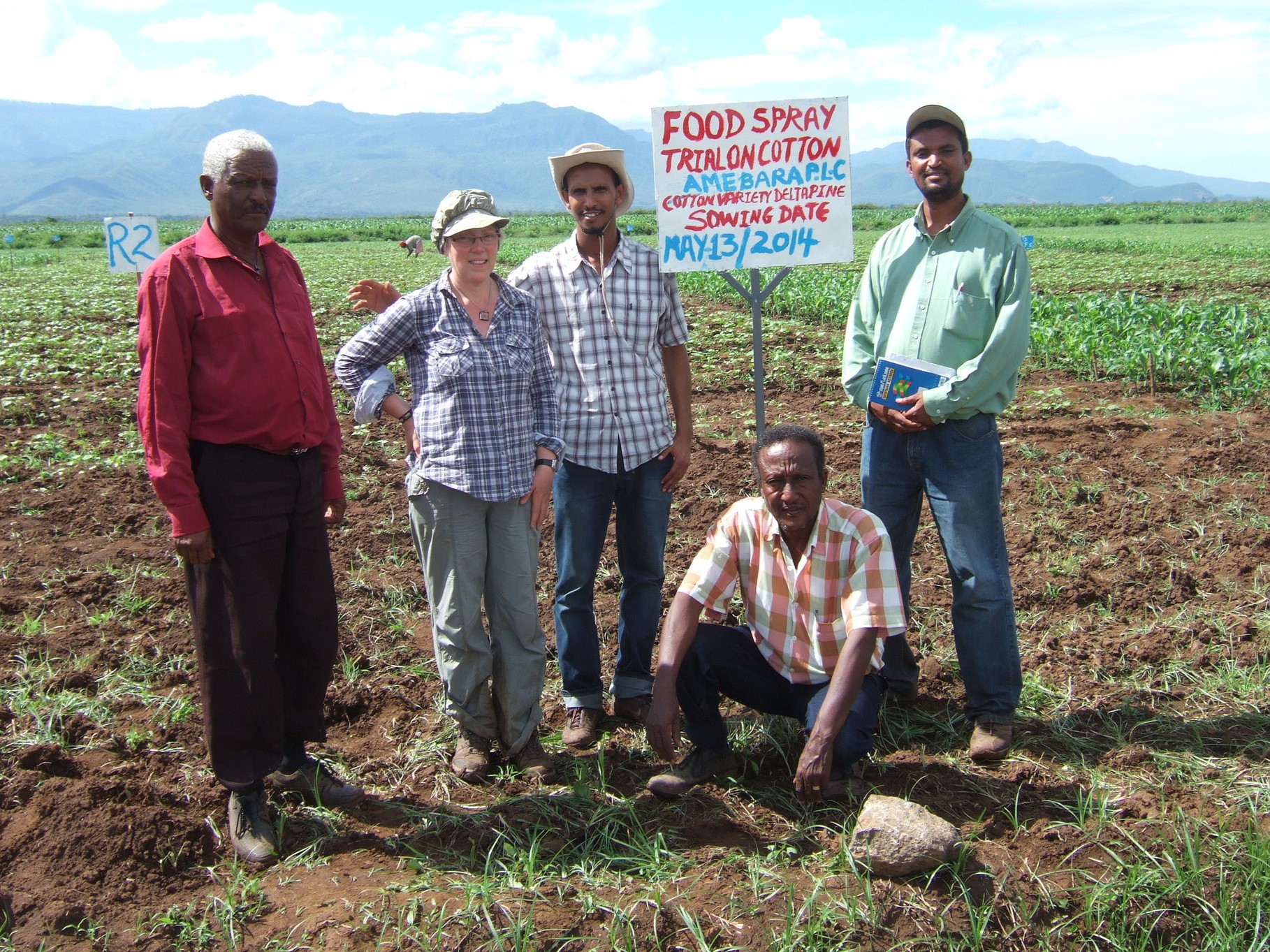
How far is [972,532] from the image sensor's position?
11.0 feet

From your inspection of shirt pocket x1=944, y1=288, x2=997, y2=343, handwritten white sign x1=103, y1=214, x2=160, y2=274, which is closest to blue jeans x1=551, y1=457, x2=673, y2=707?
shirt pocket x1=944, y1=288, x2=997, y2=343

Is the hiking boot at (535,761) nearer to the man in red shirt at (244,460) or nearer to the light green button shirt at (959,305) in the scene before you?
the man in red shirt at (244,460)

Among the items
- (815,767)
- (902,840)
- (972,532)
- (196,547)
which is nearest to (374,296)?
(196,547)

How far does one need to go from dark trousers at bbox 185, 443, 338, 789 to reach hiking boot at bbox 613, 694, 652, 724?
46.4 inches

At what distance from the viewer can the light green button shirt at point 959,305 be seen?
319 cm

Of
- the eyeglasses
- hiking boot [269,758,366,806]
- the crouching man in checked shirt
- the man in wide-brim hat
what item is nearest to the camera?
the crouching man in checked shirt

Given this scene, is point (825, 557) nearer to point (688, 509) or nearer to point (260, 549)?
point (260, 549)

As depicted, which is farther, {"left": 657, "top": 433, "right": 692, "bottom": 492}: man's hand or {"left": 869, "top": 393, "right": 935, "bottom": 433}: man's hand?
{"left": 657, "top": 433, "right": 692, "bottom": 492}: man's hand

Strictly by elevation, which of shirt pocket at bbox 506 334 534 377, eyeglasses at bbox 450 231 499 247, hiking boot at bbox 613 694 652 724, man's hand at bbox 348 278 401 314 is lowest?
hiking boot at bbox 613 694 652 724

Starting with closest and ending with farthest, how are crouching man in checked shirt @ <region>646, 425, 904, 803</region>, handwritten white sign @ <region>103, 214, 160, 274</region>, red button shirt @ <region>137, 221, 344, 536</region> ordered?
1. red button shirt @ <region>137, 221, 344, 536</region>
2. crouching man in checked shirt @ <region>646, 425, 904, 803</region>
3. handwritten white sign @ <region>103, 214, 160, 274</region>

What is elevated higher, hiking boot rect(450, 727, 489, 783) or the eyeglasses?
the eyeglasses

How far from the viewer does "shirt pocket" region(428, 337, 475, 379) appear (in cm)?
313

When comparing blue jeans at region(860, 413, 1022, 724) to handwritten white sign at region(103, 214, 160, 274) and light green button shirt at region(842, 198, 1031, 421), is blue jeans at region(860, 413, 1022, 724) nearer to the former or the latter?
light green button shirt at region(842, 198, 1031, 421)

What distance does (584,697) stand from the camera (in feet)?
12.0
